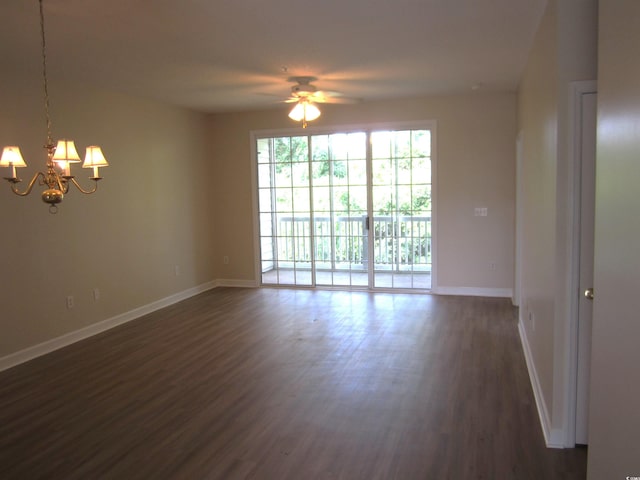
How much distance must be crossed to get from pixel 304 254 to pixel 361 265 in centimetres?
94

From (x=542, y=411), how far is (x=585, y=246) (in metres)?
1.17

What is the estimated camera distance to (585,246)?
103 inches

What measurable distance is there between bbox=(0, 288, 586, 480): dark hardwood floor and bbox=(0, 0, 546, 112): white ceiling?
2.74 m

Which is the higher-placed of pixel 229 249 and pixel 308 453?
pixel 229 249

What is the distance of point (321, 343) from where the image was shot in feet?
15.5

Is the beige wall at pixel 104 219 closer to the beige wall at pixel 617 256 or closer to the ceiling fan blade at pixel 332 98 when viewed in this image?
the ceiling fan blade at pixel 332 98

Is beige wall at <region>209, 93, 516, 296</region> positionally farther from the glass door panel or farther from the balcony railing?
the balcony railing

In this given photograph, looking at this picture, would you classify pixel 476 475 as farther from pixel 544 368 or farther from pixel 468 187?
pixel 468 187

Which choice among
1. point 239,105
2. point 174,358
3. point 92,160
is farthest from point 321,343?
point 239,105

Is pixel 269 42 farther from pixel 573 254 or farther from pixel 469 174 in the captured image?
pixel 469 174

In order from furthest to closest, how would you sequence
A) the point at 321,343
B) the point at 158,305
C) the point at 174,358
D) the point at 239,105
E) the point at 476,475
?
the point at 239,105 → the point at 158,305 → the point at 321,343 → the point at 174,358 → the point at 476,475

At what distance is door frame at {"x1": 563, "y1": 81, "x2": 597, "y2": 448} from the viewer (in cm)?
255

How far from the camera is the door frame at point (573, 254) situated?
2.55 m

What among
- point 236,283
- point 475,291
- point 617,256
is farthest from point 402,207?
point 617,256
